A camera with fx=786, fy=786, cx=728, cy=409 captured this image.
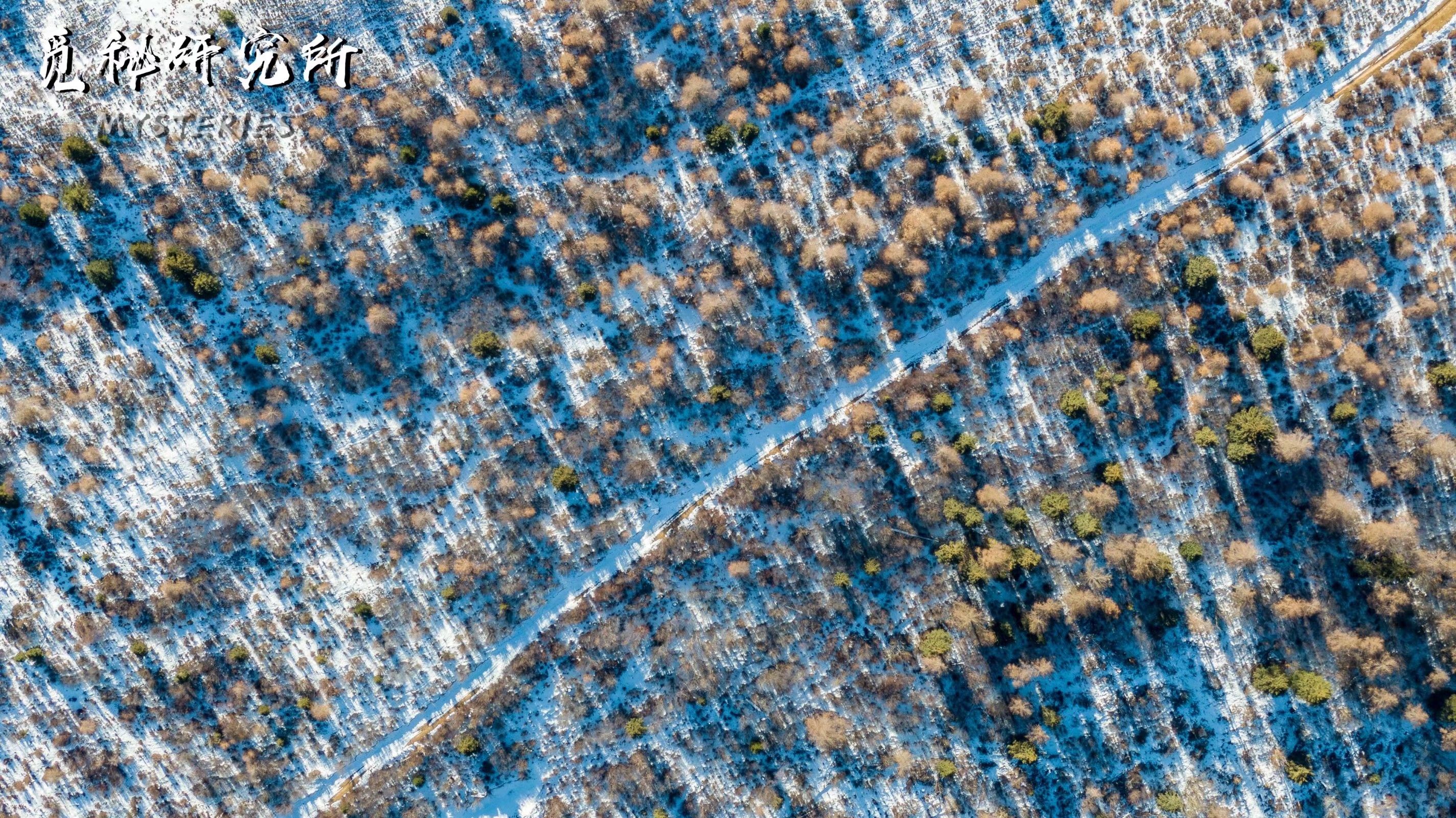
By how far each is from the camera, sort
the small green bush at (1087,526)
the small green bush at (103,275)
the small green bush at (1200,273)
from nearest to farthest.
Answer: the small green bush at (1200,273), the small green bush at (1087,526), the small green bush at (103,275)

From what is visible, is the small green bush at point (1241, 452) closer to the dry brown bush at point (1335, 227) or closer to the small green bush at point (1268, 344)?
the small green bush at point (1268, 344)

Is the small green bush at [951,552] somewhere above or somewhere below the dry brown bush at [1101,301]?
below

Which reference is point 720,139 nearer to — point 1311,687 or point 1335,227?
point 1335,227

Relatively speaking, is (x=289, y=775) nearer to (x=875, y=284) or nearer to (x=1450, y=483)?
(x=875, y=284)

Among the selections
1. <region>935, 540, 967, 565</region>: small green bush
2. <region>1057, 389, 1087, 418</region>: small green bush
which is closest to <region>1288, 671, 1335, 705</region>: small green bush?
<region>1057, 389, 1087, 418</region>: small green bush

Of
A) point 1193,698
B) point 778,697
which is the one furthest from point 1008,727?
point 778,697

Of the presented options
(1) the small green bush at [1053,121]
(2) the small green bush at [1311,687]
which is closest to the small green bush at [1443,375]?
(2) the small green bush at [1311,687]

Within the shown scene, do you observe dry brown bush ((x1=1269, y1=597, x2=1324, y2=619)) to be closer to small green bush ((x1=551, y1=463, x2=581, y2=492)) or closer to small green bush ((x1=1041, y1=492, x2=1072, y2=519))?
small green bush ((x1=1041, y1=492, x2=1072, y2=519))

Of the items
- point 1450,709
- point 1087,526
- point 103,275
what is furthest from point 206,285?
point 1450,709
